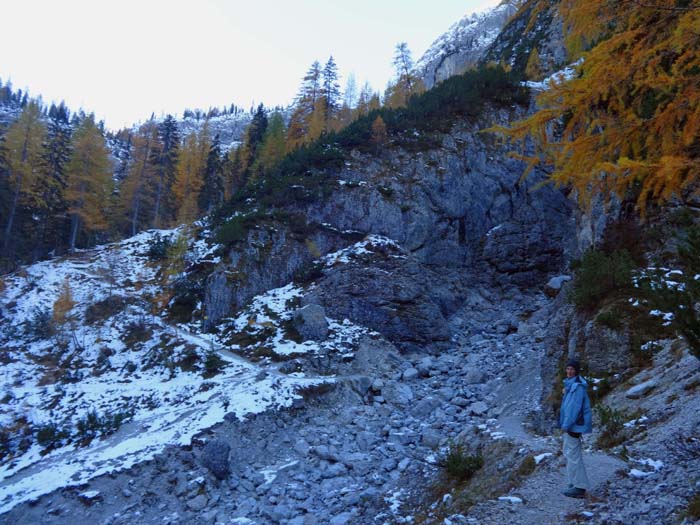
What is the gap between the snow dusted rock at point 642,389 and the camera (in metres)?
8.56

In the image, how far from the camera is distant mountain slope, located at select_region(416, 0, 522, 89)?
276 ft

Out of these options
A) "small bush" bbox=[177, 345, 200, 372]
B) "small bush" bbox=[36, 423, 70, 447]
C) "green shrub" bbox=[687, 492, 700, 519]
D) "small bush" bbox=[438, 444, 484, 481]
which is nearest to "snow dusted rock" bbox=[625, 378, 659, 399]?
"small bush" bbox=[438, 444, 484, 481]

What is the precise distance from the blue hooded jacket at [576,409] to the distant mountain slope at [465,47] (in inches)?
3224

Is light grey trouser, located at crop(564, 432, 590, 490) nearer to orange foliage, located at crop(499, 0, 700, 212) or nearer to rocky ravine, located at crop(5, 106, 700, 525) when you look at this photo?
rocky ravine, located at crop(5, 106, 700, 525)

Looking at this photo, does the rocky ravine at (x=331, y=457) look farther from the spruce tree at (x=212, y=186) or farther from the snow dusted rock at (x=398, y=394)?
the spruce tree at (x=212, y=186)

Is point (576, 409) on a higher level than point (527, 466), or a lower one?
higher

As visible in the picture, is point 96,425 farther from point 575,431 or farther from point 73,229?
point 73,229

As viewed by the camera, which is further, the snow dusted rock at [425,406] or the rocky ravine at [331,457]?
the snow dusted rock at [425,406]

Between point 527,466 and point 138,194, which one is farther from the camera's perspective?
point 138,194

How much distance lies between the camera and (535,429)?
11352 mm

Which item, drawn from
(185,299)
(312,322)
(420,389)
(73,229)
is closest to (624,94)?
(420,389)

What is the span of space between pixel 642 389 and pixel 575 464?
4.07 metres

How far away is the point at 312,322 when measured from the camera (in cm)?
2214

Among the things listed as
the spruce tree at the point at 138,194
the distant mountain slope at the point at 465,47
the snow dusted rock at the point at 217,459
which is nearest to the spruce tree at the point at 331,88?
the spruce tree at the point at 138,194
